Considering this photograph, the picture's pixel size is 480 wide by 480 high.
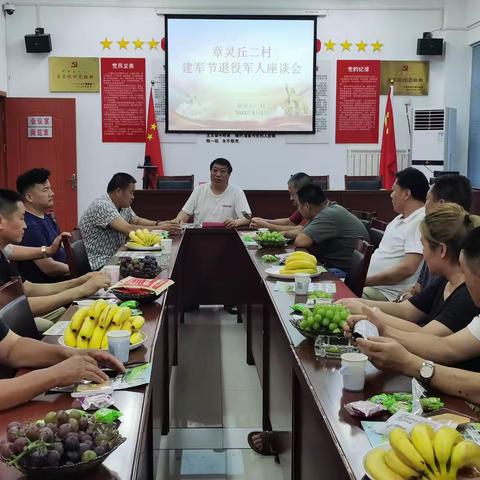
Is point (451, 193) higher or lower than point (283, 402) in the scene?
higher

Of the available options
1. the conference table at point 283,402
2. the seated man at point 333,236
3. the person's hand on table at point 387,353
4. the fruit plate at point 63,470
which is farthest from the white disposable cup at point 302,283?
the fruit plate at point 63,470

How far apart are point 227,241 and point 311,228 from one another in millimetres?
1199

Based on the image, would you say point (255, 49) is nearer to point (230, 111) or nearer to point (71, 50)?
point (230, 111)

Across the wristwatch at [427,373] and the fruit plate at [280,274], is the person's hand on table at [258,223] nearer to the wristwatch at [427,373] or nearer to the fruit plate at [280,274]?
the fruit plate at [280,274]

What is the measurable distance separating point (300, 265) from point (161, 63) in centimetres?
548

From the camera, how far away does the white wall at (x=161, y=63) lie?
7828mm

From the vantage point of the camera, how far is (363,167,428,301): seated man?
355 centimetres

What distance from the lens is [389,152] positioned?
26.2 ft

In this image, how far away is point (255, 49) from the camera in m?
7.93

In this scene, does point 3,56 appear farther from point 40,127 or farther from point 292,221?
point 292,221

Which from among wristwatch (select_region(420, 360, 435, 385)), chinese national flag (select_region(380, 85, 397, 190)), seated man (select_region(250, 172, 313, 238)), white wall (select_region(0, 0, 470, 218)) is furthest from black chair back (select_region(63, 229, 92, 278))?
chinese national flag (select_region(380, 85, 397, 190))

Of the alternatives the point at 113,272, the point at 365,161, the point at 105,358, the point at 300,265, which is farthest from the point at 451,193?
the point at 365,161

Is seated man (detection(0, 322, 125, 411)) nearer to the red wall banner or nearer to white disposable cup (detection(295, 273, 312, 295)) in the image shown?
white disposable cup (detection(295, 273, 312, 295))

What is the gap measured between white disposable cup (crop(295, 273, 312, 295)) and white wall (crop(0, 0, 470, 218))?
5485 mm
